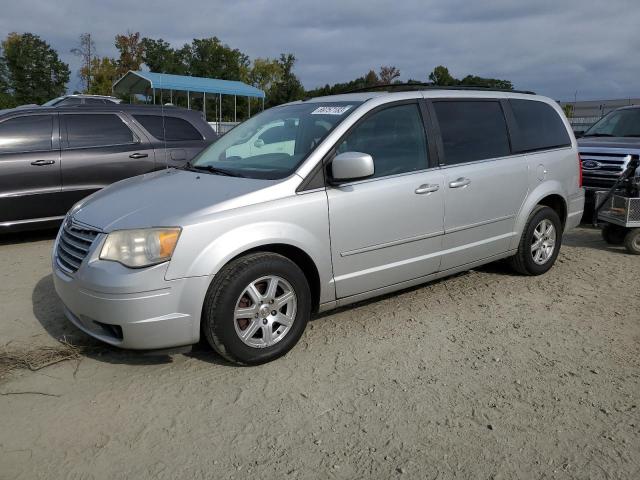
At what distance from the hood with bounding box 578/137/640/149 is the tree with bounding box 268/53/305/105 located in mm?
36197

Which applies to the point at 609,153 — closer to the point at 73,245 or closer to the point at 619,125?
the point at 619,125

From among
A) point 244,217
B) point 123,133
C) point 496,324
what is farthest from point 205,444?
point 123,133

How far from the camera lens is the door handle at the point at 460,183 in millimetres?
4348

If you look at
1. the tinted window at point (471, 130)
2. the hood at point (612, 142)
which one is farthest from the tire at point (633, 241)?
the tinted window at point (471, 130)

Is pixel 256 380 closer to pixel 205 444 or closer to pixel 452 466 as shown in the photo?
pixel 205 444

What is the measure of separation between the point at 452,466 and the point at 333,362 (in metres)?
1.20

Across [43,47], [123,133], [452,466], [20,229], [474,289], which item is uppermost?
[43,47]

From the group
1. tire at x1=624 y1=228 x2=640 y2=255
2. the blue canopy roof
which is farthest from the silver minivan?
the blue canopy roof

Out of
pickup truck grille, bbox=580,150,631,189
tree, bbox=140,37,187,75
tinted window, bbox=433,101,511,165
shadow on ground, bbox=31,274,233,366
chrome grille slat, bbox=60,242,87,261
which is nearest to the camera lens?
chrome grille slat, bbox=60,242,87,261

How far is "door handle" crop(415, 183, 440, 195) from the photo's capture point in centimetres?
413

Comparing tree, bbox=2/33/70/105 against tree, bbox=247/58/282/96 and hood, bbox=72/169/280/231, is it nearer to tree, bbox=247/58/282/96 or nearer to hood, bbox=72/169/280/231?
tree, bbox=247/58/282/96

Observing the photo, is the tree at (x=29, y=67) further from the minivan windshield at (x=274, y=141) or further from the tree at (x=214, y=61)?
the minivan windshield at (x=274, y=141)

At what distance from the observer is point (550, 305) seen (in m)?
4.61

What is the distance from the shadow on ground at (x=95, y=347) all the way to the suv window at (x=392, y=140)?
5.56 ft
